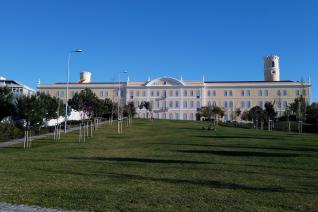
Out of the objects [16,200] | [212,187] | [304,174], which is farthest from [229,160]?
[16,200]

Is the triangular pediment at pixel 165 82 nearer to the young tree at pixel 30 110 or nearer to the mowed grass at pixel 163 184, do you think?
the young tree at pixel 30 110

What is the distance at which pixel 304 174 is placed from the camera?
51.5 feet

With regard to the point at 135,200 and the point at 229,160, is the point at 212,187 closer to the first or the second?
the point at 135,200

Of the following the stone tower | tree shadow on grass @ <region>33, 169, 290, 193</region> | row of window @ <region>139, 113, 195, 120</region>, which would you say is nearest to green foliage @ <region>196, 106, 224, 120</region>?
row of window @ <region>139, 113, 195, 120</region>

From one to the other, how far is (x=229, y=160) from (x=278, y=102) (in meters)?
106

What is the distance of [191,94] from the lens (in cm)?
12800

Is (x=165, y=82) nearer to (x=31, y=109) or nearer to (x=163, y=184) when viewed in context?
(x=31, y=109)

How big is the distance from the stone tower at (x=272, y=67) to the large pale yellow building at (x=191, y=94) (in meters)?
15.5

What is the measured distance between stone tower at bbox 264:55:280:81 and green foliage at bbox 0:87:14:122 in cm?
11282

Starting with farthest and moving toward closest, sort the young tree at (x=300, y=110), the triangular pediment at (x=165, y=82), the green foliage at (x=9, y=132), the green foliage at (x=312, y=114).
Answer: the triangular pediment at (x=165, y=82) → the green foliage at (x=312, y=114) → the young tree at (x=300, y=110) → the green foliage at (x=9, y=132)

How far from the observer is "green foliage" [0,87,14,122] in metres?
40.0

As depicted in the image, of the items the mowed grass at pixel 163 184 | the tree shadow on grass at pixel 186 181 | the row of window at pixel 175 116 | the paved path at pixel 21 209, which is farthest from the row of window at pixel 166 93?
the paved path at pixel 21 209

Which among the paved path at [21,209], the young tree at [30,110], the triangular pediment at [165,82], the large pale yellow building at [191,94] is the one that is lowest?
the paved path at [21,209]

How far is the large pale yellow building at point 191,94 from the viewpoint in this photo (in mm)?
126938
